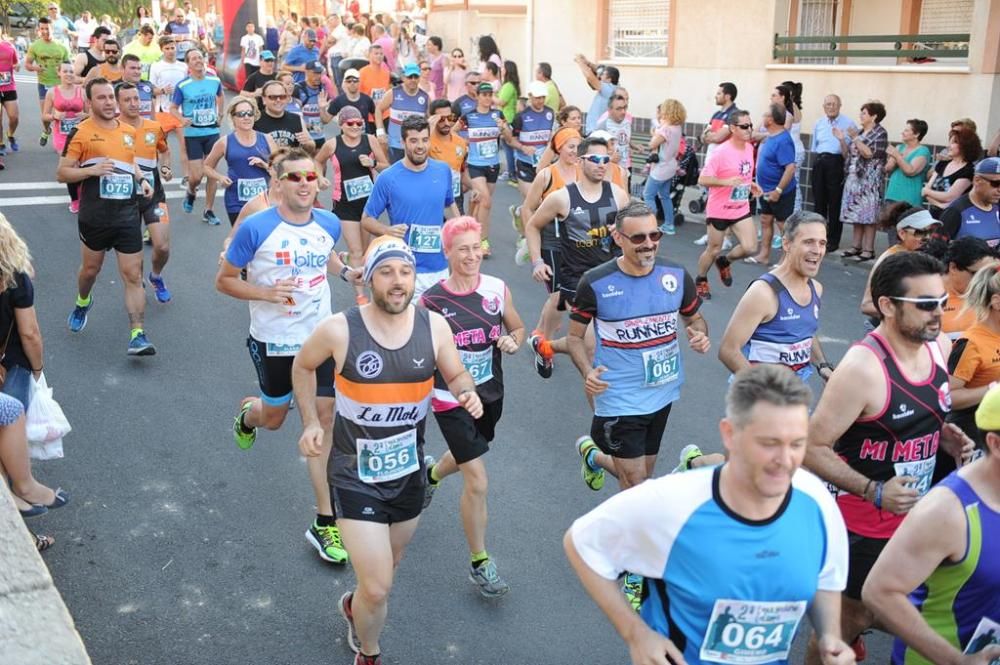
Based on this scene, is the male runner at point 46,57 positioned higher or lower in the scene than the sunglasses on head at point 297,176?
higher

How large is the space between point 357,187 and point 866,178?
6.05 meters

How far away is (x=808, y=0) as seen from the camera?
53.5ft

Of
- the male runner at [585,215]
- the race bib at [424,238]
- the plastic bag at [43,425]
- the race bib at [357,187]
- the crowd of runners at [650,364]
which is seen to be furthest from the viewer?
the race bib at [357,187]

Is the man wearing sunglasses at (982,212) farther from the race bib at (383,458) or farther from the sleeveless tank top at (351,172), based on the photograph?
the sleeveless tank top at (351,172)

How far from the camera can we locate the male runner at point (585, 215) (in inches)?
298

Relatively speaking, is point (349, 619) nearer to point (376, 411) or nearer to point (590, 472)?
point (376, 411)

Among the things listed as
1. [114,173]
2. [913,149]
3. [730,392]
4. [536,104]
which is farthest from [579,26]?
[730,392]

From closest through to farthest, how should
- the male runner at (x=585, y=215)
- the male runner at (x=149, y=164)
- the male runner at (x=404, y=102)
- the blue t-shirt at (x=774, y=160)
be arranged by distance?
the male runner at (x=585, y=215) < the male runner at (x=149, y=164) < the blue t-shirt at (x=774, y=160) < the male runner at (x=404, y=102)

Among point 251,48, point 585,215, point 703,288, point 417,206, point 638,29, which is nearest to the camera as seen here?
point 585,215

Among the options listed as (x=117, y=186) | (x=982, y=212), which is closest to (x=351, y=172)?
(x=117, y=186)

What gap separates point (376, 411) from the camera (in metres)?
4.37

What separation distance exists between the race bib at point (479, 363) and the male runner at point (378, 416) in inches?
44.6

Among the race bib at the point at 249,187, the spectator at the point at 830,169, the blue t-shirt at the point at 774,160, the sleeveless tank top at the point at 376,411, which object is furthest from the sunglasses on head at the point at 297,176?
the spectator at the point at 830,169

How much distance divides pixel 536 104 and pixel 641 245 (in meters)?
8.59
